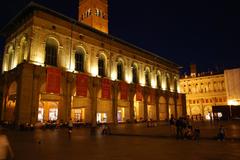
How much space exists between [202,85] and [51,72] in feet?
172

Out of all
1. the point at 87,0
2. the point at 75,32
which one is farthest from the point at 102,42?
the point at 87,0

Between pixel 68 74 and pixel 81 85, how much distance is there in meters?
2.51

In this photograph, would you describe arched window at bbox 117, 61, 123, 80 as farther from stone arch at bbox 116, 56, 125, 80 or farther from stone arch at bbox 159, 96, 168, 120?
stone arch at bbox 159, 96, 168, 120

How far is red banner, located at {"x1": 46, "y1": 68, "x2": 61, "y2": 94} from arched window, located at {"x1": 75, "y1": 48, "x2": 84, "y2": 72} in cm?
512

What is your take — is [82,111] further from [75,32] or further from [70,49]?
[75,32]

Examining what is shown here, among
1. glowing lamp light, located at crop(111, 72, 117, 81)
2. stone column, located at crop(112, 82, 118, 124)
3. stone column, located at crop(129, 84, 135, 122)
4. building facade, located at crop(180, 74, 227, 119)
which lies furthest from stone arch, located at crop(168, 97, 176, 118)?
stone column, located at crop(112, 82, 118, 124)

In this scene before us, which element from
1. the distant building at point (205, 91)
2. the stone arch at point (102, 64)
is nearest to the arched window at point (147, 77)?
the stone arch at point (102, 64)

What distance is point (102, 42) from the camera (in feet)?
122

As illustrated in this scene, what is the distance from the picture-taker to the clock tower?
4838 centimetres

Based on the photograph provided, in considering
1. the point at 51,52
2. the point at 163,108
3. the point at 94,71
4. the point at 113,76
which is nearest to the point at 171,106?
the point at 163,108

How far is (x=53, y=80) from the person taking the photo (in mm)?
27703

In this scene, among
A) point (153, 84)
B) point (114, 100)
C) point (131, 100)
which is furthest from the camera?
point (153, 84)

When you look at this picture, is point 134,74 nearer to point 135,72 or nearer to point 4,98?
point 135,72

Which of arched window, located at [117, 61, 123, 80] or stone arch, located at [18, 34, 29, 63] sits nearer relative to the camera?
stone arch, located at [18, 34, 29, 63]
